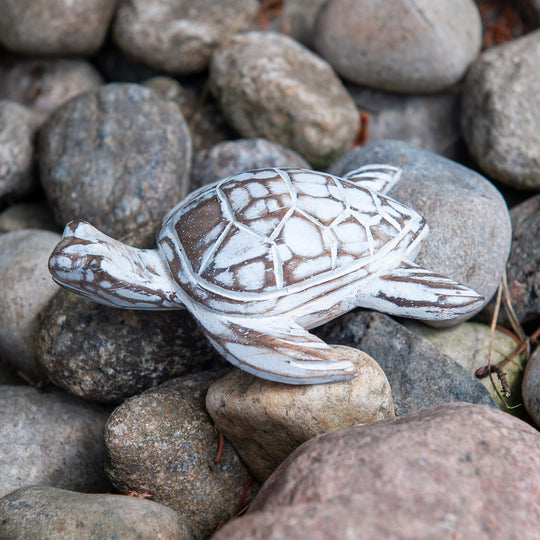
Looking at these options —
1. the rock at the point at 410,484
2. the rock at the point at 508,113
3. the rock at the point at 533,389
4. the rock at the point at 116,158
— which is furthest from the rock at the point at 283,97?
the rock at the point at 410,484

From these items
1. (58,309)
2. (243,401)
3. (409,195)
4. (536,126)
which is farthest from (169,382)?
(536,126)

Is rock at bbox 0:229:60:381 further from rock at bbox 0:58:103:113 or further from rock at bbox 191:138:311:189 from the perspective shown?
rock at bbox 0:58:103:113

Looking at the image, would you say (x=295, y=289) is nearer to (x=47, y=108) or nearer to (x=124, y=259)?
(x=124, y=259)

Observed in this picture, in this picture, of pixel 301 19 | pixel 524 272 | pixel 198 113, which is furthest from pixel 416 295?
pixel 301 19

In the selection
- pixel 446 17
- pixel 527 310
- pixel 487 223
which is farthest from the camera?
pixel 446 17

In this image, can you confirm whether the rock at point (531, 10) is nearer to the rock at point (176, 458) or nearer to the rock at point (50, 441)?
the rock at point (176, 458)

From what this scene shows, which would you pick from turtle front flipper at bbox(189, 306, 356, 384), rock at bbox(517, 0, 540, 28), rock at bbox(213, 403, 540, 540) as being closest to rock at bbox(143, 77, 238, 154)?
turtle front flipper at bbox(189, 306, 356, 384)
